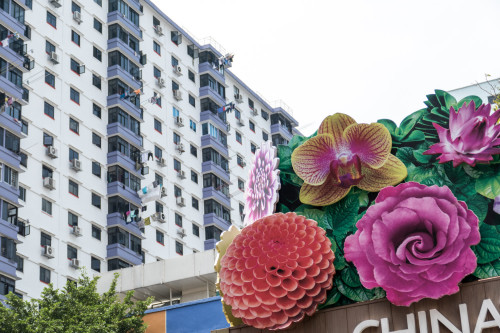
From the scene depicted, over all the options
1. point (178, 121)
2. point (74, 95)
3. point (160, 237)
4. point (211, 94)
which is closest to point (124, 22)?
point (74, 95)

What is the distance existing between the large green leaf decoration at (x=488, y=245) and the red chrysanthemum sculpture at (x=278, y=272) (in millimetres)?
2460

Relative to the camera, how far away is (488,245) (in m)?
15.1

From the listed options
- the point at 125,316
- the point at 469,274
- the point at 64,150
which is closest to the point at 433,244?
the point at 469,274

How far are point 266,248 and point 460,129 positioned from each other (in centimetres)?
383

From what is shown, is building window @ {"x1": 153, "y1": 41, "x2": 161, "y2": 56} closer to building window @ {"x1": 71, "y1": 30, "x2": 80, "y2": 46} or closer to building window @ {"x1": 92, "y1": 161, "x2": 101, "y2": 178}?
building window @ {"x1": 71, "y1": 30, "x2": 80, "y2": 46}

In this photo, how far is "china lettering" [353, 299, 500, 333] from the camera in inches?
566

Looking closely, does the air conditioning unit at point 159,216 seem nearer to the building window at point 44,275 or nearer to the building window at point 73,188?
the building window at point 73,188

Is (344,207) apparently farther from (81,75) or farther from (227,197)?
(227,197)

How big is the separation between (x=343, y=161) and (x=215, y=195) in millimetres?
52316

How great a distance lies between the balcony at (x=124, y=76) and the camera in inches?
2437

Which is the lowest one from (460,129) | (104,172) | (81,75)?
(460,129)

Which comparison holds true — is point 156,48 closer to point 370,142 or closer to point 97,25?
point 97,25

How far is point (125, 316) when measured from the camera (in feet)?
92.0

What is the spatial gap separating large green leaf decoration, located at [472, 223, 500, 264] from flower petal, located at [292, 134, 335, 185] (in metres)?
3.08
